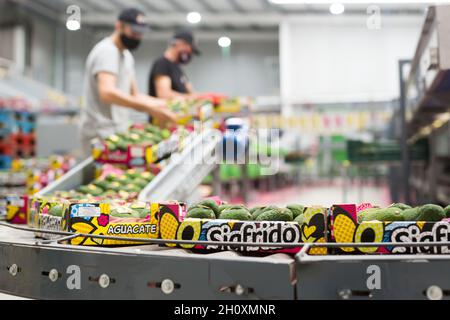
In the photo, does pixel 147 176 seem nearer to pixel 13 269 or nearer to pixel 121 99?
pixel 121 99

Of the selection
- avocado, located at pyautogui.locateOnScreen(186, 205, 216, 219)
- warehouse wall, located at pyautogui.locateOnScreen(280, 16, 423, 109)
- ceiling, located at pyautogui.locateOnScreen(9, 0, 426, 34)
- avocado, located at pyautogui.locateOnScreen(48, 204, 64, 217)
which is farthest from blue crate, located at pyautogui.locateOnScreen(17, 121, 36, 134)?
avocado, located at pyautogui.locateOnScreen(186, 205, 216, 219)

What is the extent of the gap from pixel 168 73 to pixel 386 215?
115 inches

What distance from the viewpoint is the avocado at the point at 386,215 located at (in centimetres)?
109

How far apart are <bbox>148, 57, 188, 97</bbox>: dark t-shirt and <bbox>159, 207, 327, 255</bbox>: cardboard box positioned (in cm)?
278

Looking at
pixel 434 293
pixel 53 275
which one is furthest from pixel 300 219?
pixel 53 275

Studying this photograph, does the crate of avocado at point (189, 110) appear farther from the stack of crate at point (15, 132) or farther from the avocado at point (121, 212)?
the stack of crate at point (15, 132)

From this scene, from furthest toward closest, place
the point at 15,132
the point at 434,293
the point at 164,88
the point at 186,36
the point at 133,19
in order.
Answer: the point at 15,132 → the point at 186,36 → the point at 164,88 → the point at 133,19 → the point at 434,293

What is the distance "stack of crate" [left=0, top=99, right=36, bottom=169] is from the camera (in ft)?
31.1

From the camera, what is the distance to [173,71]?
12.6 ft

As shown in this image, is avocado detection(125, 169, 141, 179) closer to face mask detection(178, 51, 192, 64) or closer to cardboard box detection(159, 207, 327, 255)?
cardboard box detection(159, 207, 327, 255)

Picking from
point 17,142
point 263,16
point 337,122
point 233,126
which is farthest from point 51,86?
point 233,126

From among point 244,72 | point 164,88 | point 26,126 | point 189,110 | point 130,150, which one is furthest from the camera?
point 244,72

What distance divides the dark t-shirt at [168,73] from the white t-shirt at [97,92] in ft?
1.61

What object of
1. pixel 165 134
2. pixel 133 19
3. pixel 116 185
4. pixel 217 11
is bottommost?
pixel 116 185
